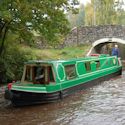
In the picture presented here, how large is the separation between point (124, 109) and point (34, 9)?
6150 millimetres

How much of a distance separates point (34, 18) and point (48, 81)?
402 cm

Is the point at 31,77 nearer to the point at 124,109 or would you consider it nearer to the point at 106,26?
the point at 124,109

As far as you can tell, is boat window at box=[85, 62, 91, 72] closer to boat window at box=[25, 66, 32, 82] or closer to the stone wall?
boat window at box=[25, 66, 32, 82]

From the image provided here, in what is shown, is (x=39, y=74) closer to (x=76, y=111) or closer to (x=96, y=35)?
(x=76, y=111)

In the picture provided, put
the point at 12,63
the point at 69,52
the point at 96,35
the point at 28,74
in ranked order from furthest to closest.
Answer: the point at 96,35, the point at 69,52, the point at 12,63, the point at 28,74

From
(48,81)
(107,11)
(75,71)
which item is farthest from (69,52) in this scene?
(107,11)

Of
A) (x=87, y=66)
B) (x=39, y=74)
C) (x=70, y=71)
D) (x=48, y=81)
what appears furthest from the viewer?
(x=87, y=66)

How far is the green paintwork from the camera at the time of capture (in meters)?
12.3

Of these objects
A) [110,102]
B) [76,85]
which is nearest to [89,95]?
[76,85]

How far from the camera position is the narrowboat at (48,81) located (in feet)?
40.0

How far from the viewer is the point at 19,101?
40.3 feet

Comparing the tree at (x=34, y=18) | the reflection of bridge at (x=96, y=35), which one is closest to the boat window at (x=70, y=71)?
the tree at (x=34, y=18)

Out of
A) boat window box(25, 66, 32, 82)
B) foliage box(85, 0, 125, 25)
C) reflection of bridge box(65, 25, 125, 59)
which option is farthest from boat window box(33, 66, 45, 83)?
foliage box(85, 0, 125, 25)

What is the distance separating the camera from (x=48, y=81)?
1276 centimetres
